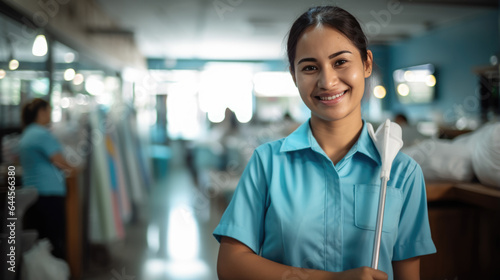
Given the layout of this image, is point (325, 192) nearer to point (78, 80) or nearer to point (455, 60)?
point (78, 80)

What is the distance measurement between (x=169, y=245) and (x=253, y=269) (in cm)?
276

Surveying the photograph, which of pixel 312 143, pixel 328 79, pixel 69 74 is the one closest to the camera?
pixel 328 79

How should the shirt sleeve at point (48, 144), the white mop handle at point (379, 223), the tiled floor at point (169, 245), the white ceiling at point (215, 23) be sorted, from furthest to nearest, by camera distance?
the white ceiling at point (215, 23) → the tiled floor at point (169, 245) → the shirt sleeve at point (48, 144) → the white mop handle at point (379, 223)

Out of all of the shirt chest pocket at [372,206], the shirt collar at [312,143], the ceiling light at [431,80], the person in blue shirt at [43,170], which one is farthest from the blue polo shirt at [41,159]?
the ceiling light at [431,80]

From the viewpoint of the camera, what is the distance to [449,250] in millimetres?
1438

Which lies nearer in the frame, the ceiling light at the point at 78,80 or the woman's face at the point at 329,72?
the woman's face at the point at 329,72

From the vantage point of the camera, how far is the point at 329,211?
0.88 m

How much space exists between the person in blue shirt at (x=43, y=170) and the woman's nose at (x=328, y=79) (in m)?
1.79

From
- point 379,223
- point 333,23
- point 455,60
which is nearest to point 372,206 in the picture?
point 379,223

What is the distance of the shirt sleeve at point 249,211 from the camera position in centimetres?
87

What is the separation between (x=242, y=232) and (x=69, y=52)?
3.96 metres

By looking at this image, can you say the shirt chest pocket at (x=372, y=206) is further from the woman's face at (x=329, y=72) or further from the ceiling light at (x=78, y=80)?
the ceiling light at (x=78, y=80)

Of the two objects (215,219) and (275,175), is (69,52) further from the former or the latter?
(275,175)

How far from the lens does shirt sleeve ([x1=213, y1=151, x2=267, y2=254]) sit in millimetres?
873
